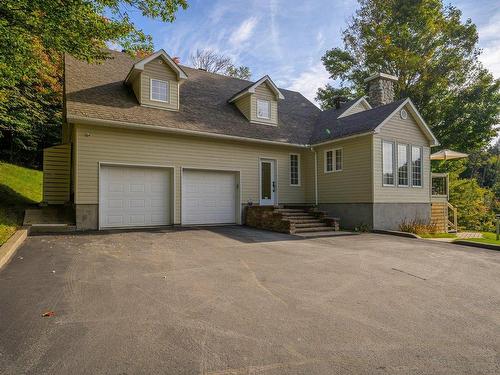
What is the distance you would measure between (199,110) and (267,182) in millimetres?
4457

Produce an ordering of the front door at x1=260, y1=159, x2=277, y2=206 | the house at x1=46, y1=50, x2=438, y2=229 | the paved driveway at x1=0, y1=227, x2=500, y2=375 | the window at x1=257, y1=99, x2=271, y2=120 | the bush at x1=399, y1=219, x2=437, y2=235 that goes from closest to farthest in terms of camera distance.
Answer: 1. the paved driveway at x1=0, y1=227, x2=500, y2=375
2. the house at x1=46, y1=50, x2=438, y2=229
3. the bush at x1=399, y1=219, x2=437, y2=235
4. the front door at x1=260, y1=159, x2=277, y2=206
5. the window at x1=257, y1=99, x2=271, y2=120

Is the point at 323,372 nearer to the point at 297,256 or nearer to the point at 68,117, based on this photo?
the point at 297,256

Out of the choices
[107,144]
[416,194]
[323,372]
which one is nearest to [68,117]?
[107,144]

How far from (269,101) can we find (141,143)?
695 centimetres

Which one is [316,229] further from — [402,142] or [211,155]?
[402,142]

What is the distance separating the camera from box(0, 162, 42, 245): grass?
906 cm

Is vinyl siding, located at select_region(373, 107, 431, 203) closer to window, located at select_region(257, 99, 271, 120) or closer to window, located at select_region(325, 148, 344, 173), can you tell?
window, located at select_region(325, 148, 344, 173)

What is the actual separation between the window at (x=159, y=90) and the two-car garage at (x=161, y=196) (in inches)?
117

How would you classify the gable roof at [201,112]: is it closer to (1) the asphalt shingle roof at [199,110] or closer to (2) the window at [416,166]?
(1) the asphalt shingle roof at [199,110]

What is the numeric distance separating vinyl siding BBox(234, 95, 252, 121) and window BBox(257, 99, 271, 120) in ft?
1.72

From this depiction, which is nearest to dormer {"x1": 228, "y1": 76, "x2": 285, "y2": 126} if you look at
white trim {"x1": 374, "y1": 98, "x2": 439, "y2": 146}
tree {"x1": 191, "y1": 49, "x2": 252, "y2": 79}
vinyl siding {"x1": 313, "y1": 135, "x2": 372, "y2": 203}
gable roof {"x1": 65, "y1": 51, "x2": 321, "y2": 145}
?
gable roof {"x1": 65, "y1": 51, "x2": 321, "y2": 145}

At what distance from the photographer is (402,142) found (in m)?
13.6

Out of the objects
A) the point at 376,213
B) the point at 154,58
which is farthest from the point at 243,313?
the point at 154,58

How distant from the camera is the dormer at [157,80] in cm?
1252
